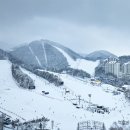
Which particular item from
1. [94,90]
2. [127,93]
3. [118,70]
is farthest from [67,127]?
[118,70]

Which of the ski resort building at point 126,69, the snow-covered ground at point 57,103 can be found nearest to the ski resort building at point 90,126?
the snow-covered ground at point 57,103

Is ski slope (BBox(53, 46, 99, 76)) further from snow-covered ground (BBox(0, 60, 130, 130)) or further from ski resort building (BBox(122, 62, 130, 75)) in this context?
snow-covered ground (BBox(0, 60, 130, 130))

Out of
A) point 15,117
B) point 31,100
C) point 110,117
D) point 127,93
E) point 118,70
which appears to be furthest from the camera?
point 118,70

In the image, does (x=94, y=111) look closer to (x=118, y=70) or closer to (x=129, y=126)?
(x=129, y=126)

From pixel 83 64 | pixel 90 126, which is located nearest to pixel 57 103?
pixel 90 126

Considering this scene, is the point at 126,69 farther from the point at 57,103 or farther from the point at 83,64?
the point at 57,103

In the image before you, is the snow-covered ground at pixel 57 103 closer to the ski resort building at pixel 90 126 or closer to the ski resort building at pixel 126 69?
the ski resort building at pixel 90 126

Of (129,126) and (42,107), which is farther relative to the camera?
(42,107)

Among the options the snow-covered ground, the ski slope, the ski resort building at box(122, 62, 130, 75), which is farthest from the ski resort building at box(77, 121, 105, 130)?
the ski slope
